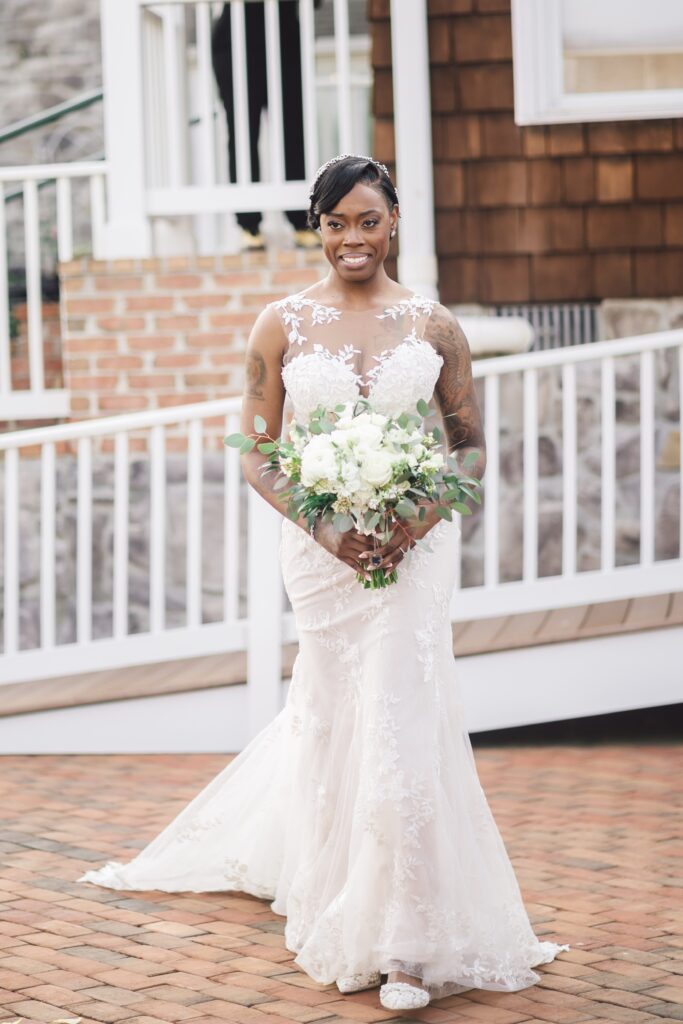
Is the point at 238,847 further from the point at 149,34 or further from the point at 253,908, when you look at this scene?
the point at 149,34

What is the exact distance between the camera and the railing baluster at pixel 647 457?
6070mm

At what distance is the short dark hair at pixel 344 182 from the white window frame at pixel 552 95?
146 inches

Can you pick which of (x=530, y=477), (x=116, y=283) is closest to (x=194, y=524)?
(x=530, y=477)

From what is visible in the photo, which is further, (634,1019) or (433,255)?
(433,255)

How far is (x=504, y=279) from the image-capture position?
26.0 ft

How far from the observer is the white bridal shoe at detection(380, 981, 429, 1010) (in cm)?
342

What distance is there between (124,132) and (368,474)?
4.68 meters

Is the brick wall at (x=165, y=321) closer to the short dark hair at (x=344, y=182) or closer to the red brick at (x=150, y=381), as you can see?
the red brick at (x=150, y=381)

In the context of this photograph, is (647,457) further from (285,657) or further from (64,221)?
(64,221)

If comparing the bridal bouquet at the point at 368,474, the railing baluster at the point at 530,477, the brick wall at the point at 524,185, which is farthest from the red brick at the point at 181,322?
the bridal bouquet at the point at 368,474

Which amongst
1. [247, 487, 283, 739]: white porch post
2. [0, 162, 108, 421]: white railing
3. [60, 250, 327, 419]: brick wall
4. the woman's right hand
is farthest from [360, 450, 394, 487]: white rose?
[0, 162, 108, 421]: white railing

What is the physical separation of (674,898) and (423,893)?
1.11 metres

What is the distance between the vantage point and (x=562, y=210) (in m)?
7.82

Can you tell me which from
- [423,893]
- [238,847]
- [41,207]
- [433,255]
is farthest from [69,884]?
[41,207]
